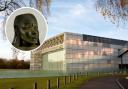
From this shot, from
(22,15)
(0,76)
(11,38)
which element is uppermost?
(22,15)

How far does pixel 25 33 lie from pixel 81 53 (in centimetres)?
7506

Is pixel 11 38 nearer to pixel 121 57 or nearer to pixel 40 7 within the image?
pixel 40 7

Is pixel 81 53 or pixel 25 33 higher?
pixel 81 53

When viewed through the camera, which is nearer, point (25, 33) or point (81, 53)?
point (25, 33)

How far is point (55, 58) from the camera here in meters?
90.4

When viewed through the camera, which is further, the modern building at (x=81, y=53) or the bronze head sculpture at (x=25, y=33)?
the modern building at (x=81, y=53)

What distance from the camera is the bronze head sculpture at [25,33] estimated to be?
34.3 feet

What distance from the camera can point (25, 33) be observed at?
10.3 metres

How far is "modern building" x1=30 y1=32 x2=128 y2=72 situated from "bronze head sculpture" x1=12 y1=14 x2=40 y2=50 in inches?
2685

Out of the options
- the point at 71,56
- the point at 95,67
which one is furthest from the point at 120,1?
the point at 95,67

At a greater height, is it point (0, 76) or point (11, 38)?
point (11, 38)

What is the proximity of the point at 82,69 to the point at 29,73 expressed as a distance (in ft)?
101

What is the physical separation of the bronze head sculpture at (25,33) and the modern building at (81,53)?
68.2 m

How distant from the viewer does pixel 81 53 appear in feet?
279
